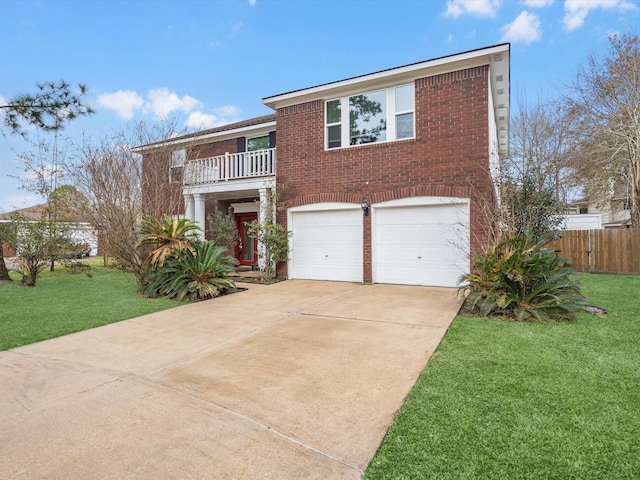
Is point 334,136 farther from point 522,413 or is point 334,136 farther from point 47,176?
point 47,176

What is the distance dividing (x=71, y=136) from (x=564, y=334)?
45.7 feet

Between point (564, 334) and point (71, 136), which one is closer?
point (564, 334)

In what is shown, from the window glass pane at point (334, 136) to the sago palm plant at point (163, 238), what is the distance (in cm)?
487

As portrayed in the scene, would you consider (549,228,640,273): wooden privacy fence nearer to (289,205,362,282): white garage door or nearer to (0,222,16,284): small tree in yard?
(289,205,362,282): white garage door

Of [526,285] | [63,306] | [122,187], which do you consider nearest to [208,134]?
[122,187]

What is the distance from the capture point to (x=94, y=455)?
2430 mm

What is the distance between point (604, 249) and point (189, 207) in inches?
619

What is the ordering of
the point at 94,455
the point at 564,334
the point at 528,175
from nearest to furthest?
the point at 94,455
the point at 564,334
the point at 528,175

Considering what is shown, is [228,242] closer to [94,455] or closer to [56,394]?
[56,394]

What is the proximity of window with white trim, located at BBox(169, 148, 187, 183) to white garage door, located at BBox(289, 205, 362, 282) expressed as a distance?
447 cm

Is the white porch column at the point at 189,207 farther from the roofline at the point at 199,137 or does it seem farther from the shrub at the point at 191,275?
the shrub at the point at 191,275

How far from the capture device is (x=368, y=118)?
10.4 metres

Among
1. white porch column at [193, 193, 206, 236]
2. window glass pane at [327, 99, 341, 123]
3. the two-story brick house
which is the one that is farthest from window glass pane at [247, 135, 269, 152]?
window glass pane at [327, 99, 341, 123]

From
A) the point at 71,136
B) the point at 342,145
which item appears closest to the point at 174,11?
the point at 71,136
